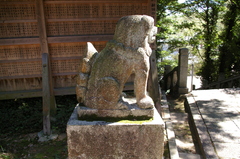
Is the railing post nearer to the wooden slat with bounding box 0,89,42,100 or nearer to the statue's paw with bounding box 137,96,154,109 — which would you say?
the statue's paw with bounding box 137,96,154,109

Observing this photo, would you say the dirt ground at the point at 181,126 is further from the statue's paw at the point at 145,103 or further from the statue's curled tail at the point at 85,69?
the statue's curled tail at the point at 85,69

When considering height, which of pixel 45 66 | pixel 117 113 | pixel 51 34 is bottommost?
pixel 117 113

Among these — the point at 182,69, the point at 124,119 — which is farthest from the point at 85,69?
the point at 182,69

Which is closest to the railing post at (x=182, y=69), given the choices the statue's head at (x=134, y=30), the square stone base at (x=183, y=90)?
the square stone base at (x=183, y=90)

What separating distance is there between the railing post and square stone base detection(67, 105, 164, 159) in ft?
11.7

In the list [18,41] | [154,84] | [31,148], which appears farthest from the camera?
[154,84]

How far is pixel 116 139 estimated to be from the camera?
89.1 inches

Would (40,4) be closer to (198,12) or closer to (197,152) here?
(197,152)

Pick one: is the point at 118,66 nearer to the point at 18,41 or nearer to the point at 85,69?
the point at 85,69

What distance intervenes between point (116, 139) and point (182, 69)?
12.9ft

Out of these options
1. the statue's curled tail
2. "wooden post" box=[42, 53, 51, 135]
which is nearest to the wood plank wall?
"wooden post" box=[42, 53, 51, 135]

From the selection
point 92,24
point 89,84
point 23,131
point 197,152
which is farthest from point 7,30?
point 197,152

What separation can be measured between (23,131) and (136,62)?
10.9ft

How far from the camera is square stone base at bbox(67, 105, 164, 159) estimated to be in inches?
87.4
